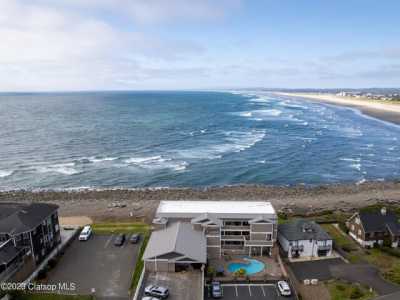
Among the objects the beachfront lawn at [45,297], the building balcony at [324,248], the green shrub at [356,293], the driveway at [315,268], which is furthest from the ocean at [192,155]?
the green shrub at [356,293]

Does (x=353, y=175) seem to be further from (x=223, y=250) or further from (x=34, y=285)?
(x=34, y=285)

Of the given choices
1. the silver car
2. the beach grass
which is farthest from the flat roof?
the silver car

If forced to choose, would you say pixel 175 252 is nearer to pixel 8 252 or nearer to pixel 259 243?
pixel 259 243

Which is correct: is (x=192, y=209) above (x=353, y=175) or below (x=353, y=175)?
above

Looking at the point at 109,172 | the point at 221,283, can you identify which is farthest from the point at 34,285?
the point at 109,172

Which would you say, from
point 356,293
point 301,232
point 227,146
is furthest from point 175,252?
point 227,146

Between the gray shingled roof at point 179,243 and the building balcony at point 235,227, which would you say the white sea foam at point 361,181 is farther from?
the gray shingled roof at point 179,243
